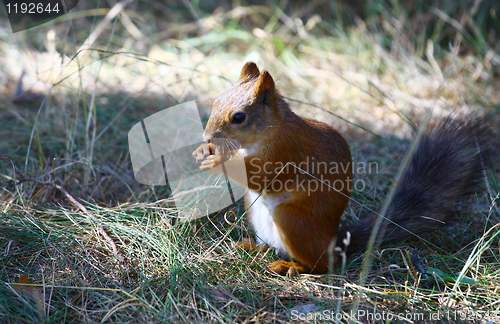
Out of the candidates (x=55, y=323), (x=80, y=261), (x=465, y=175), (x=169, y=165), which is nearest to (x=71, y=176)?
(x=169, y=165)

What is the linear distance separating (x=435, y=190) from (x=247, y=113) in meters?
0.92

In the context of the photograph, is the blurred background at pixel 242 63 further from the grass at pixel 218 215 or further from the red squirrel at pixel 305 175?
the red squirrel at pixel 305 175

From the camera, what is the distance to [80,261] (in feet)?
5.39

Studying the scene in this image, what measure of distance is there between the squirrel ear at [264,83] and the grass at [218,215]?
20.4 inches

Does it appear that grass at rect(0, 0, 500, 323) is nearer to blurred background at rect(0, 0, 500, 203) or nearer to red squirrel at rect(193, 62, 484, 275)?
blurred background at rect(0, 0, 500, 203)

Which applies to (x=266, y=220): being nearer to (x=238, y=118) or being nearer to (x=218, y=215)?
(x=218, y=215)

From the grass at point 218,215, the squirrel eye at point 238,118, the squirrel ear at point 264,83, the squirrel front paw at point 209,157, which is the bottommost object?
the grass at point 218,215

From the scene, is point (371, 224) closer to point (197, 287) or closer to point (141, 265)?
point (197, 287)

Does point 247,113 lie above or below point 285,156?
above

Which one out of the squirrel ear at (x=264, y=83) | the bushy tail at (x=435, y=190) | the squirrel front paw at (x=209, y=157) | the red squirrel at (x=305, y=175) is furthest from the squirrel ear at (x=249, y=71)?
the bushy tail at (x=435, y=190)

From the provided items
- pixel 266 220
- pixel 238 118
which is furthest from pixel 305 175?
pixel 238 118

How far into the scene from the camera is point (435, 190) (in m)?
1.86

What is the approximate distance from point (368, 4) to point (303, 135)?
290 centimetres

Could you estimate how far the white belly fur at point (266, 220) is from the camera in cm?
179
